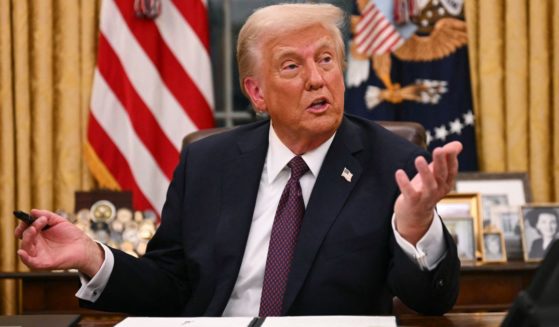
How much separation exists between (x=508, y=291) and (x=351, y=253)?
1.58 m

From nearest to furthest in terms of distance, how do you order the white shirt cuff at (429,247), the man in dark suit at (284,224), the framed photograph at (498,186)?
1. the white shirt cuff at (429,247)
2. the man in dark suit at (284,224)
3. the framed photograph at (498,186)

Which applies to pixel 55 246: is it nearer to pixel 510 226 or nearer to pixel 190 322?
pixel 190 322

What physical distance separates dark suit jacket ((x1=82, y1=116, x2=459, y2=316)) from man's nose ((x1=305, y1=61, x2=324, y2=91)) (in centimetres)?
16

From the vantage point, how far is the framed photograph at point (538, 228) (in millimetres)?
4043

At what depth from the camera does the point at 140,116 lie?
470 centimetres

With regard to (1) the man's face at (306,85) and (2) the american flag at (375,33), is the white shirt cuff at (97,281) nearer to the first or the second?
(1) the man's face at (306,85)

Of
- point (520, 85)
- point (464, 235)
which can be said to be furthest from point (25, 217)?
point (520, 85)

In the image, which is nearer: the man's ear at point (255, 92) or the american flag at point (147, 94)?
the man's ear at point (255, 92)

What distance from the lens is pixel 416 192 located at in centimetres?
199

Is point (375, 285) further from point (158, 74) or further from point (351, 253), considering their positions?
point (158, 74)

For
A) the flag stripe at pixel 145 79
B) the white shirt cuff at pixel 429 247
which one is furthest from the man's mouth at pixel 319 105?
the flag stripe at pixel 145 79

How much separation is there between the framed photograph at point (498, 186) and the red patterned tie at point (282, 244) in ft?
6.32

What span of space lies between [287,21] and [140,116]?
2.22 m

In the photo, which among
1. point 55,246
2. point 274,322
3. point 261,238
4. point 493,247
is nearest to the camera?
point 274,322
